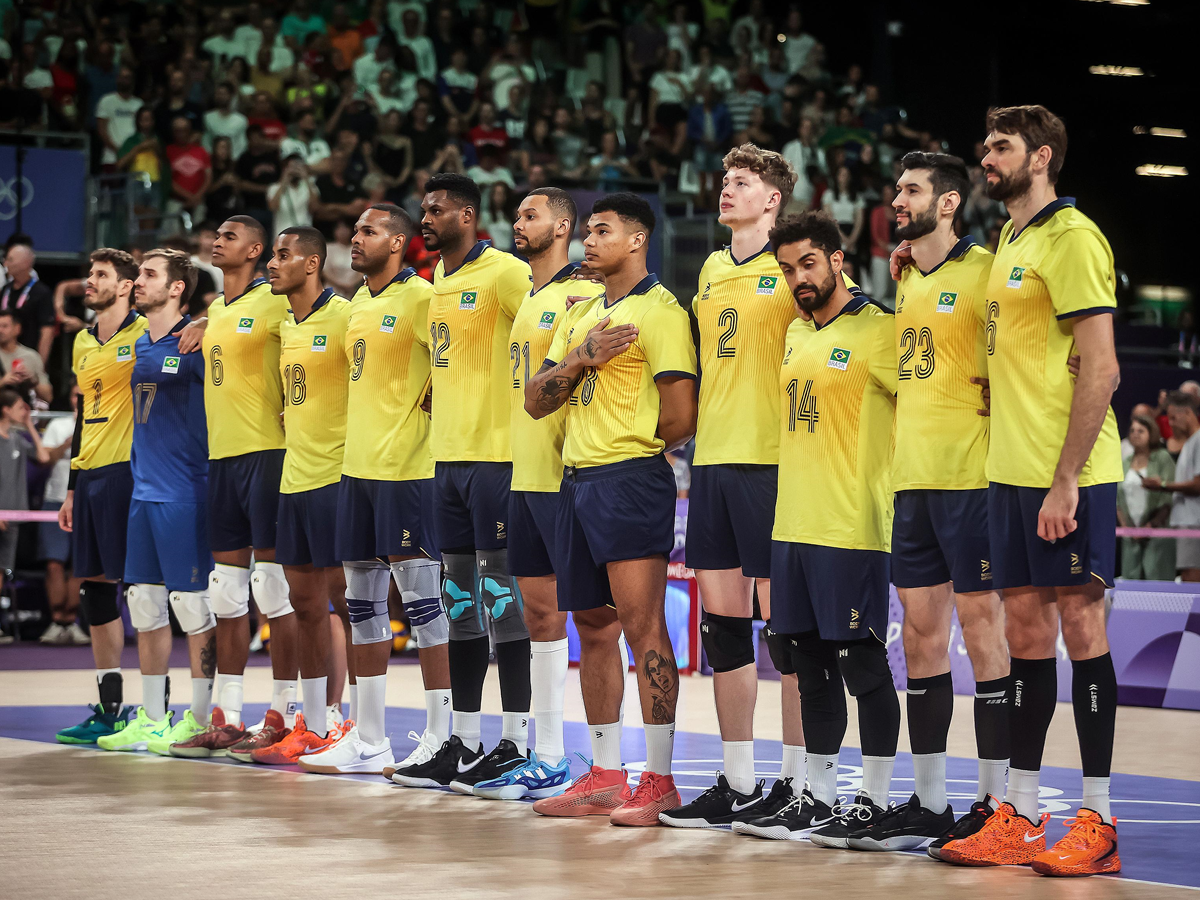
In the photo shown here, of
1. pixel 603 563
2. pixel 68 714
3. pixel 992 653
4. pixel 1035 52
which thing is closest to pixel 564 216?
pixel 603 563

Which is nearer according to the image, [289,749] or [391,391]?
[391,391]

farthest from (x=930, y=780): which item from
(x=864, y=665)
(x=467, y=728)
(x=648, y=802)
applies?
(x=467, y=728)

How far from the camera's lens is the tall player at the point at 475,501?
7371 mm

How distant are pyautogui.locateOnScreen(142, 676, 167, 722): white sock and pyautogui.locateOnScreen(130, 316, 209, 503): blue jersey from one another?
1076mm

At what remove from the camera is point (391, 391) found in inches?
308

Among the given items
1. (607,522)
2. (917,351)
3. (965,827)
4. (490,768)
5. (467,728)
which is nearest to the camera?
(965,827)

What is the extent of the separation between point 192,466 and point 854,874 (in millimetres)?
4925

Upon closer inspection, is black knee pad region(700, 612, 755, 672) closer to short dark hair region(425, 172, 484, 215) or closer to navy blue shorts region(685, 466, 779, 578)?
navy blue shorts region(685, 466, 779, 578)

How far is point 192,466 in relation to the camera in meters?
8.81

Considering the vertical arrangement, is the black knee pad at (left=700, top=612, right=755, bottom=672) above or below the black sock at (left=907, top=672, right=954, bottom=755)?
above

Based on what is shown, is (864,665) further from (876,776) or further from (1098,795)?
(1098,795)

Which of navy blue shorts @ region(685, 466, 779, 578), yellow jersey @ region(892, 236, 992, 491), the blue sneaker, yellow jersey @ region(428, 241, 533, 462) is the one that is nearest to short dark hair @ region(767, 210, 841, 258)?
yellow jersey @ region(892, 236, 992, 491)

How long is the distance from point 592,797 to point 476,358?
220 centimetres

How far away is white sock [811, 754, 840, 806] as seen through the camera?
6145mm
